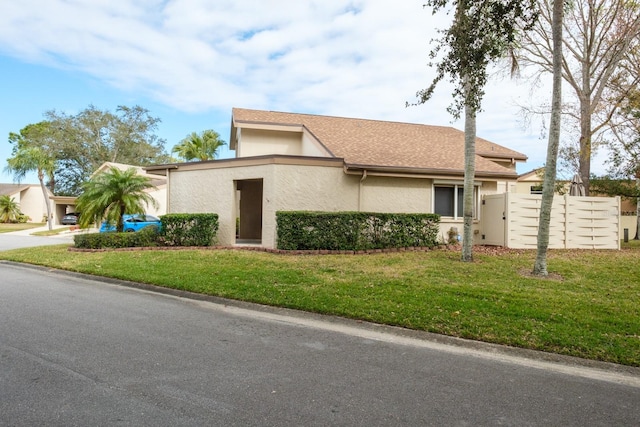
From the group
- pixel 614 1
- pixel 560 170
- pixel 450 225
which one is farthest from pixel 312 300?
pixel 560 170

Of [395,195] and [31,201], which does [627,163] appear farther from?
[31,201]

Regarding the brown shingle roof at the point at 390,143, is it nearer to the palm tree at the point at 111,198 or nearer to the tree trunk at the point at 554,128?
the palm tree at the point at 111,198

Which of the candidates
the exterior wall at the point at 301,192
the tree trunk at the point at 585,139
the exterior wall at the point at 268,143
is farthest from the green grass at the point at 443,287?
the exterior wall at the point at 268,143

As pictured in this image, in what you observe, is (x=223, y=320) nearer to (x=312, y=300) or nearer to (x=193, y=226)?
(x=312, y=300)

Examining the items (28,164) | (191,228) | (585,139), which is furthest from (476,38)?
(28,164)

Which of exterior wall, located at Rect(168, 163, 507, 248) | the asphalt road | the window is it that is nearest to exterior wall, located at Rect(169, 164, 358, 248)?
exterior wall, located at Rect(168, 163, 507, 248)

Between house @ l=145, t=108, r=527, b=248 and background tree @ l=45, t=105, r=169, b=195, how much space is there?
1388 inches

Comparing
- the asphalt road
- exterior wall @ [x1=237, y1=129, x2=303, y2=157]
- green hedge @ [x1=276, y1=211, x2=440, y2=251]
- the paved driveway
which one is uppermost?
exterior wall @ [x1=237, y1=129, x2=303, y2=157]

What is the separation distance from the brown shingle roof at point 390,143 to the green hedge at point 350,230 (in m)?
1.94

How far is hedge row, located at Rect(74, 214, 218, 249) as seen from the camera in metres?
13.6

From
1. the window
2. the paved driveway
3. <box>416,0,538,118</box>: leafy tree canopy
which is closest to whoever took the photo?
<box>416,0,538,118</box>: leafy tree canopy

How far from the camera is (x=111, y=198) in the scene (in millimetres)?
14250

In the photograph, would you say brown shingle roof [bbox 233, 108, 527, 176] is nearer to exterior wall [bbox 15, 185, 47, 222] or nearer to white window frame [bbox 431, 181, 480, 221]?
white window frame [bbox 431, 181, 480, 221]

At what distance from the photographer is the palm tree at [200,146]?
32.0 m
